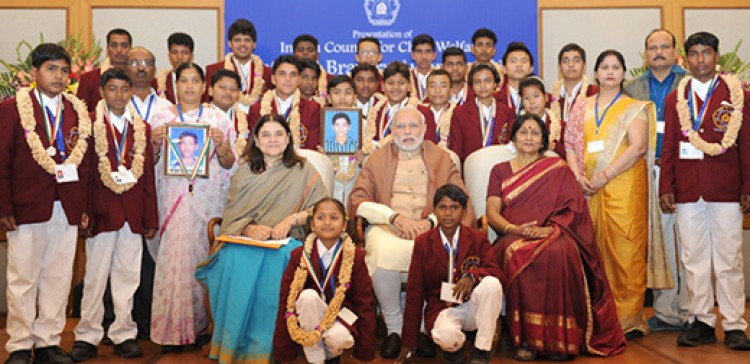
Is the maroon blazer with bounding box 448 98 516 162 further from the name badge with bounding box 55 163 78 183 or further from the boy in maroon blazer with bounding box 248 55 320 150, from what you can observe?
the name badge with bounding box 55 163 78 183

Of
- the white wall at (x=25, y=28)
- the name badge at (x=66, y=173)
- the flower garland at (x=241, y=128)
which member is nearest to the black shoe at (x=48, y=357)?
the name badge at (x=66, y=173)

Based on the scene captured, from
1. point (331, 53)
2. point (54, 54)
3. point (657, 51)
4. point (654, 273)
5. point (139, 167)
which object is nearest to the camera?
point (54, 54)

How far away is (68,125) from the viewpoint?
434 centimetres

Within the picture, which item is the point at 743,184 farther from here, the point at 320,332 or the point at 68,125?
the point at 68,125

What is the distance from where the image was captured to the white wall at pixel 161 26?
8391 millimetres

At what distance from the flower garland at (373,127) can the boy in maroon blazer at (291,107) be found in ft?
1.25

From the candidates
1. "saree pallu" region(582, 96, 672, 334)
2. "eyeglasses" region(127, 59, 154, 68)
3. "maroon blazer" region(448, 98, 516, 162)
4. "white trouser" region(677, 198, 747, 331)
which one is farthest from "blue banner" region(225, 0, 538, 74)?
"white trouser" region(677, 198, 747, 331)

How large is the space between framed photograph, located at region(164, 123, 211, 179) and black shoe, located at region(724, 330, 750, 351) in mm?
3389

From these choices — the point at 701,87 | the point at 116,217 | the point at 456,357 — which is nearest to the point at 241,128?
the point at 116,217

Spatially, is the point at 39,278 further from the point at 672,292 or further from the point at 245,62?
the point at 672,292

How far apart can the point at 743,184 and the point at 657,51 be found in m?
1.32

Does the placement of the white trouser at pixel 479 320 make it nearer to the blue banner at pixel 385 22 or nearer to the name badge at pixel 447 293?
the name badge at pixel 447 293

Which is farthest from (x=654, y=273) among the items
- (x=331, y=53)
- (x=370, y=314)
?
(x=331, y=53)

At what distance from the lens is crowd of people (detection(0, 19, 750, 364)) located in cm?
411
